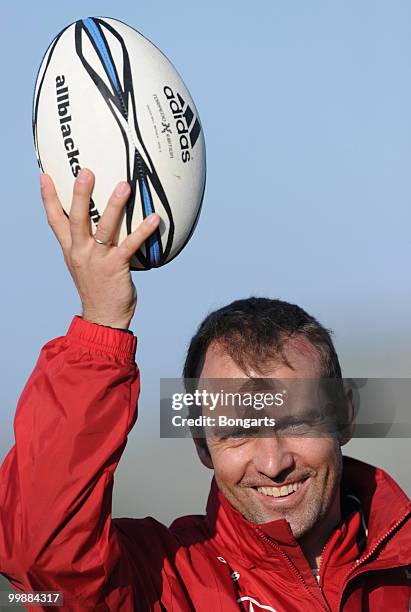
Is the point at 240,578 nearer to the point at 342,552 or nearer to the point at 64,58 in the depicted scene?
the point at 342,552

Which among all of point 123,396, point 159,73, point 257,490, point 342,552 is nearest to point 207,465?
point 257,490

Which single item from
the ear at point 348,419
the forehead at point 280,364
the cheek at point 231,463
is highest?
the forehead at point 280,364

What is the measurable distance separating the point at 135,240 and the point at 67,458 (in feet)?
2.50

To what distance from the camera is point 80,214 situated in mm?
3359

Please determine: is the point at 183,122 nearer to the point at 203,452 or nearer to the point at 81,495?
the point at 203,452

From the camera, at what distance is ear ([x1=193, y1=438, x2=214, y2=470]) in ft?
14.0

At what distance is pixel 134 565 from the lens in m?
3.69

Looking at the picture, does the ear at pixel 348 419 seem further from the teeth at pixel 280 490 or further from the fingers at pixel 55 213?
the fingers at pixel 55 213

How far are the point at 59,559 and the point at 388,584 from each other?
1.62 meters

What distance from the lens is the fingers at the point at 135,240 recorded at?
3.37m

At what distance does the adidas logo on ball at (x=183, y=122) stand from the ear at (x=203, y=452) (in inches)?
47.3

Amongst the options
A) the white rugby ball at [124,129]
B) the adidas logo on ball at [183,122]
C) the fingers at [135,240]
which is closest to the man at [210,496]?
the fingers at [135,240]

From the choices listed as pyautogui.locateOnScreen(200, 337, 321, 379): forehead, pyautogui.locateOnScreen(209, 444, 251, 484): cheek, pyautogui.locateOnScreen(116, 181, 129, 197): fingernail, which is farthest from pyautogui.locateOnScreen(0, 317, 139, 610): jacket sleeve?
pyautogui.locateOnScreen(200, 337, 321, 379): forehead

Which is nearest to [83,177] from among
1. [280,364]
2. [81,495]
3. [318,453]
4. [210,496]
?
[81,495]
